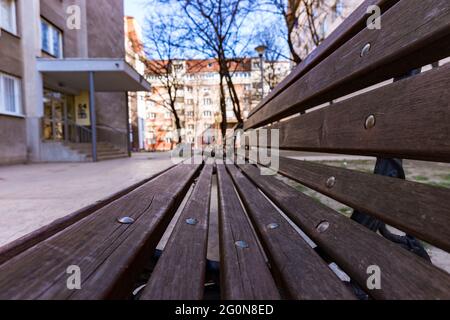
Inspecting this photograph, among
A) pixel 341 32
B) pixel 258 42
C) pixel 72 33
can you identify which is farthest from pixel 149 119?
pixel 341 32

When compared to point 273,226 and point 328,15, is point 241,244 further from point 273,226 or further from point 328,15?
point 328,15

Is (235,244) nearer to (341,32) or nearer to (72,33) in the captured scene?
(341,32)

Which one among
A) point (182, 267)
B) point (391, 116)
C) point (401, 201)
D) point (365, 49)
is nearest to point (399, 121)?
point (391, 116)

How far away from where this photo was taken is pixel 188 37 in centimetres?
956

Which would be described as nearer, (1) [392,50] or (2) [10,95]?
(1) [392,50]

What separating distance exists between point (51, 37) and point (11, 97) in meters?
3.70

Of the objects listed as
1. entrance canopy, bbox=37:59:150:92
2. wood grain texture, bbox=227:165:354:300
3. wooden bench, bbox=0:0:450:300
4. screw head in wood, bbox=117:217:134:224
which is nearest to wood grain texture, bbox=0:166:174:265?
wooden bench, bbox=0:0:450:300

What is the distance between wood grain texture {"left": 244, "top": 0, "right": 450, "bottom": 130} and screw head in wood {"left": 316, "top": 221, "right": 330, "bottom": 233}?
0.45 metres

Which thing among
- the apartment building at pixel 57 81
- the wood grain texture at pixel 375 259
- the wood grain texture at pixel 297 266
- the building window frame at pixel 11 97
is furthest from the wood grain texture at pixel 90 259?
the building window frame at pixel 11 97

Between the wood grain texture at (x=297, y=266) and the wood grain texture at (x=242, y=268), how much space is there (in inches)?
1.2

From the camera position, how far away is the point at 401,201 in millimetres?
622

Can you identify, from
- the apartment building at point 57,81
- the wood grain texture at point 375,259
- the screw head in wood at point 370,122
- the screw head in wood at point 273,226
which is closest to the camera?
the wood grain texture at point 375,259

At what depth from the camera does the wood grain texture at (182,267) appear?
1.70ft

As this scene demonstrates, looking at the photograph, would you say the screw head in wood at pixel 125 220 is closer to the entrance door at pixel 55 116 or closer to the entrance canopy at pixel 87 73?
the entrance canopy at pixel 87 73
